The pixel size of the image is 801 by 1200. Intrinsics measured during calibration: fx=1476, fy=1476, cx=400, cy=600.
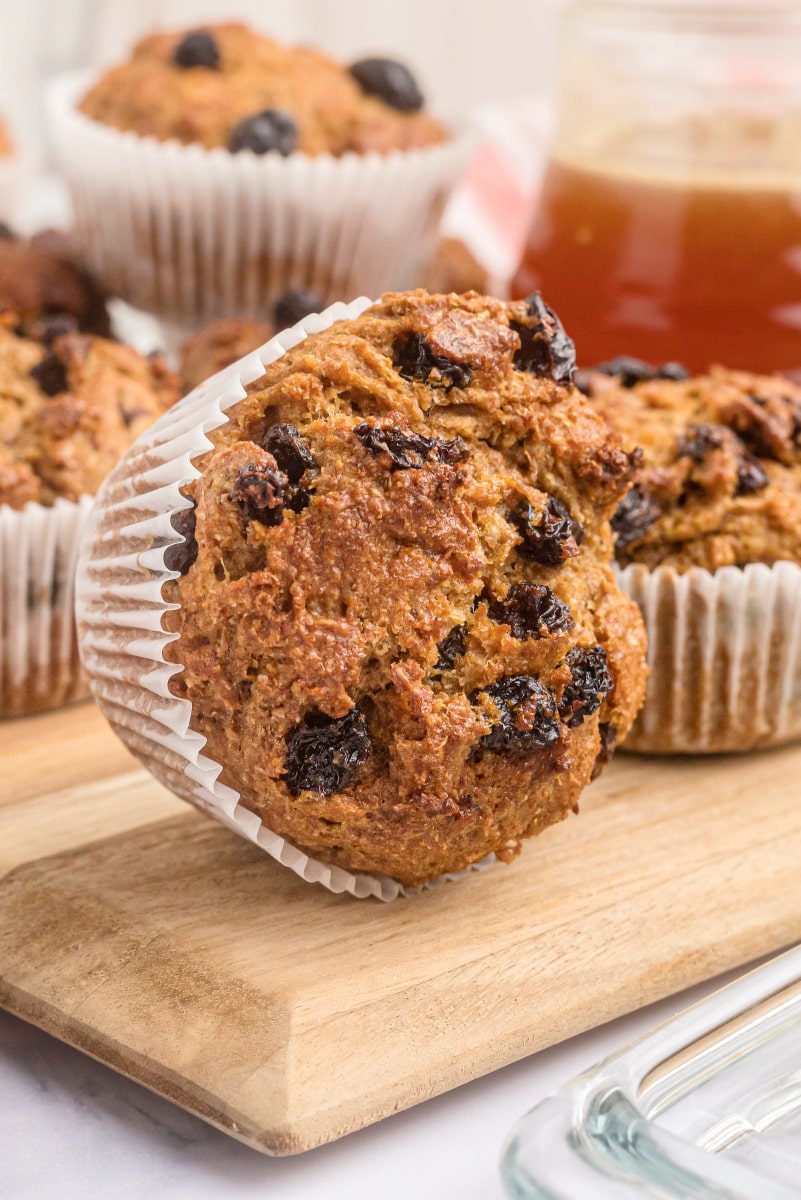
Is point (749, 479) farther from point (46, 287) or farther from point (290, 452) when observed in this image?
point (46, 287)

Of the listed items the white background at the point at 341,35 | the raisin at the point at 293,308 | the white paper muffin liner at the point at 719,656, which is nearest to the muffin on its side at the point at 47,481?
the raisin at the point at 293,308

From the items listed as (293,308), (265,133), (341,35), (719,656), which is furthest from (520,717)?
(341,35)

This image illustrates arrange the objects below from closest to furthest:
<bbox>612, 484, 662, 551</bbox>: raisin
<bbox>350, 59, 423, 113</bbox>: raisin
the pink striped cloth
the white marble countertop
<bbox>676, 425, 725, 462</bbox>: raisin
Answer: the white marble countertop, <bbox>612, 484, 662, 551</bbox>: raisin, <bbox>676, 425, 725, 462</bbox>: raisin, <bbox>350, 59, 423, 113</bbox>: raisin, the pink striped cloth

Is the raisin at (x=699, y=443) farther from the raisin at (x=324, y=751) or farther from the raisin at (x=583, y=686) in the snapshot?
the raisin at (x=324, y=751)

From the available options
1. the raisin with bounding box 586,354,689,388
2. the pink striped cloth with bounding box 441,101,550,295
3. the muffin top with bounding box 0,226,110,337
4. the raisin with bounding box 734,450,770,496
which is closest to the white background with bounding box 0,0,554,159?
the pink striped cloth with bounding box 441,101,550,295

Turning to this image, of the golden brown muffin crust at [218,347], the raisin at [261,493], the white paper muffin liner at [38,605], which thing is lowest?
the white paper muffin liner at [38,605]

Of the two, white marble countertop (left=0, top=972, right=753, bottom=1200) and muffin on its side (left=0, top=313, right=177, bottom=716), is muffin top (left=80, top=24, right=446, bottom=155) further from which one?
white marble countertop (left=0, top=972, right=753, bottom=1200)
